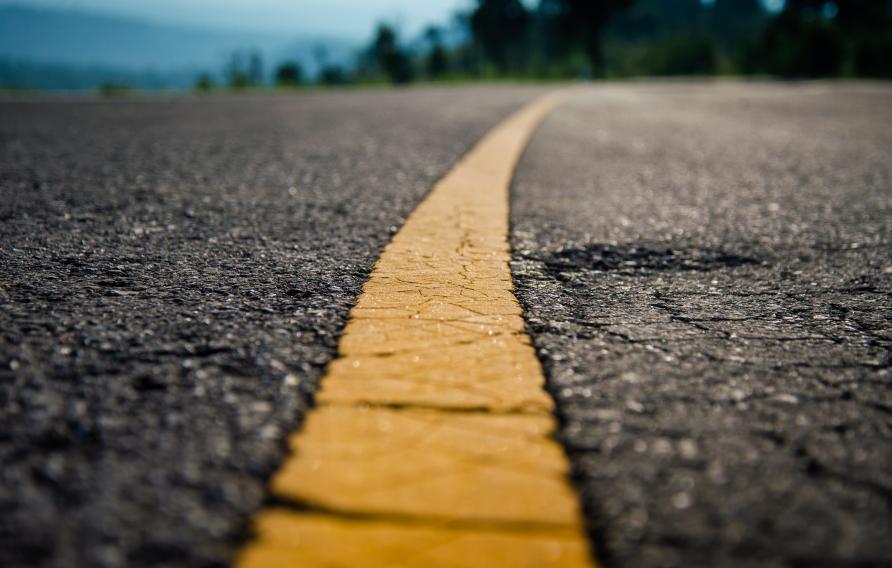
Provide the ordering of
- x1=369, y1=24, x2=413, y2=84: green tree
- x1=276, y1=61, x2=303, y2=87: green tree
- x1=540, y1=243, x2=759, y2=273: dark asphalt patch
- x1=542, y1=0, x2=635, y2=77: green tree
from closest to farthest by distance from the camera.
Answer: x1=540, y1=243, x2=759, y2=273: dark asphalt patch
x1=276, y1=61, x2=303, y2=87: green tree
x1=369, y1=24, x2=413, y2=84: green tree
x1=542, y1=0, x2=635, y2=77: green tree

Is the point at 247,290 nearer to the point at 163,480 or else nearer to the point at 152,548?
the point at 163,480

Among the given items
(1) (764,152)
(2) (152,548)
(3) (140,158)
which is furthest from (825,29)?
(2) (152,548)

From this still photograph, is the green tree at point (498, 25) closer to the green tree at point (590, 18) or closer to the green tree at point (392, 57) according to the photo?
the green tree at point (590, 18)

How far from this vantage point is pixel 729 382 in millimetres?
990

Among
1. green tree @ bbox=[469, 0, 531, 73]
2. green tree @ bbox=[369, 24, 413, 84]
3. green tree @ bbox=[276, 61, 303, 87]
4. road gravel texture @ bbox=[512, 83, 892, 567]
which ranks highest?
green tree @ bbox=[469, 0, 531, 73]

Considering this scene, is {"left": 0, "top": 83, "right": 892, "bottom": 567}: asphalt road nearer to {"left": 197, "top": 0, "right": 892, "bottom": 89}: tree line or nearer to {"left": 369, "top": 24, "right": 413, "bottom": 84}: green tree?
{"left": 197, "top": 0, "right": 892, "bottom": 89}: tree line

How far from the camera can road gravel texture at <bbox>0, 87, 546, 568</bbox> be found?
68cm

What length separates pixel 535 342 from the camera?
3.71ft

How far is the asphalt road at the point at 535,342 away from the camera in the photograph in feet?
2.23

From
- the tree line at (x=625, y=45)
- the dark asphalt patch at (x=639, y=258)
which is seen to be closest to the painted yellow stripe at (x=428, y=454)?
the dark asphalt patch at (x=639, y=258)

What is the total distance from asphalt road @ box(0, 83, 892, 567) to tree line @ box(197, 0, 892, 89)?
15361 mm

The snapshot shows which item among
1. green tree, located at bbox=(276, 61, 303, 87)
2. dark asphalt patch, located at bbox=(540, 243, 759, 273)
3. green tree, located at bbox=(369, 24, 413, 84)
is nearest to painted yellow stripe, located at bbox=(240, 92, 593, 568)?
dark asphalt patch, located at bbox=(540, 243, 759, 273)

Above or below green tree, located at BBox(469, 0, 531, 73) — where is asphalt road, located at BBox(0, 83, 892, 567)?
below

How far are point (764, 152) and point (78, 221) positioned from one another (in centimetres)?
322
